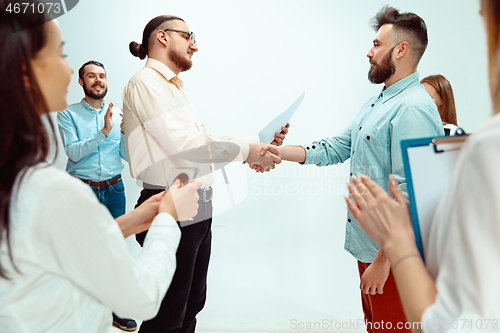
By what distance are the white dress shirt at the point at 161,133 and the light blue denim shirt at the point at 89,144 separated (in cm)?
89

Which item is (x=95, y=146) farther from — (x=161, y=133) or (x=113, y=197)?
(x=161, y=133)

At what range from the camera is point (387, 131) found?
142 cm

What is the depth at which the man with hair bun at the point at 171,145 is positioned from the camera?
152 cm

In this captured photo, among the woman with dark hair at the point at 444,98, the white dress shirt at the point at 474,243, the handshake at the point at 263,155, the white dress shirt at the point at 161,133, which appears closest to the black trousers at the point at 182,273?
the white dress shirt at the point at 161,133

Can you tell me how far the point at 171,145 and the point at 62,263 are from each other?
95 centimetres

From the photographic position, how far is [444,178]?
0.70 meters

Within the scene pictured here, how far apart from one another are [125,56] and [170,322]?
Answer: 6.30 ft

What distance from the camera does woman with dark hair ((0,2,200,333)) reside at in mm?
579

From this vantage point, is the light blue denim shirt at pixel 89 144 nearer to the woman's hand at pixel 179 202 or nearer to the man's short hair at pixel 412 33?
the woman's hand at pixel 179 202

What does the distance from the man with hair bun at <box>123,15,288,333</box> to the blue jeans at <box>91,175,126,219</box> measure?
90 centimetres

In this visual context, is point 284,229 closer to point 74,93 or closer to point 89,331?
point 89,331

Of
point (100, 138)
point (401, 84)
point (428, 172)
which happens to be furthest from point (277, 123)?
point (428, 172)

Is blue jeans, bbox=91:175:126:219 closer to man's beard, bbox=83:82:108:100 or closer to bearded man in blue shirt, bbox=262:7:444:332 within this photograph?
man's beard, bbox=83:82:108:100

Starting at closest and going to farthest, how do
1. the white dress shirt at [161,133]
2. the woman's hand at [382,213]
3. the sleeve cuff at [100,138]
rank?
1. the woman's hand at [382,213]
2. the white dress shirt at [161,133]
3. the sleeve cuff at [100,138]
